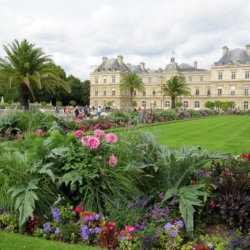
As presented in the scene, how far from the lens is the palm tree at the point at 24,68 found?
16.2m

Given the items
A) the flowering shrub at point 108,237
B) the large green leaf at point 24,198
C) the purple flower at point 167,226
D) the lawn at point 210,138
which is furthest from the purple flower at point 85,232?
the lawn at point 210,138

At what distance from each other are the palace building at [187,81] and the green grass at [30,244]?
58888 mm

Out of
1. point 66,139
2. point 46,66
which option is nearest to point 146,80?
point 46,66

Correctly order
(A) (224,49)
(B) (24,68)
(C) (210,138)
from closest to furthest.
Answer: (C) (210,138) → (B) (24,68) → (A) (224,49)

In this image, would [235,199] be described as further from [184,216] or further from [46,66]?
[46,66]

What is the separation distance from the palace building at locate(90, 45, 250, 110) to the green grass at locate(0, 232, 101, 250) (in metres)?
58.9

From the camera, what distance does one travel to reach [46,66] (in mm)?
17844

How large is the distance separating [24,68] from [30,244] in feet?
50.0

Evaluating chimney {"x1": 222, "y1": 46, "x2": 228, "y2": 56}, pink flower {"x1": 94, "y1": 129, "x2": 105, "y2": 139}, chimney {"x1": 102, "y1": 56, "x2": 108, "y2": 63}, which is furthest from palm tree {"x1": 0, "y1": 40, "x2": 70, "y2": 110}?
chimney {"x1": 102, "y1": 56, "x2": 108, "y2": 63}

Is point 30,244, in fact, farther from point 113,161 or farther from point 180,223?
point 180,223

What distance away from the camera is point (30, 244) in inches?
113

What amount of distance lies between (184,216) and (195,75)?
229 feet

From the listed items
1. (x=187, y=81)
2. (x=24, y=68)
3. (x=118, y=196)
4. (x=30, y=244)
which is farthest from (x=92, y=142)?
(x=187, y=81)

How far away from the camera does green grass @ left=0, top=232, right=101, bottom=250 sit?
280 cm
